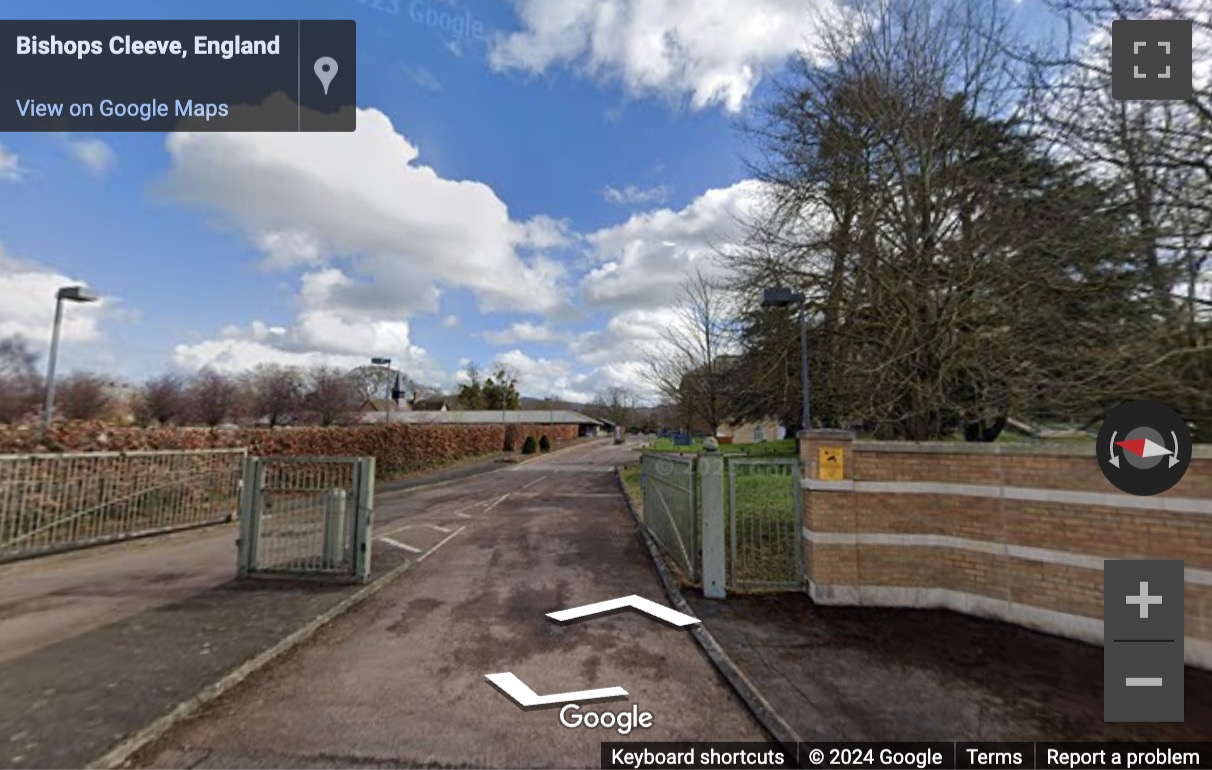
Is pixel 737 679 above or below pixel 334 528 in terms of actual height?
below

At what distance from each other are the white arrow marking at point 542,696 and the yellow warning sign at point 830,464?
3296mm

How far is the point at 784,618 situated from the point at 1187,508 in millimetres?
3466

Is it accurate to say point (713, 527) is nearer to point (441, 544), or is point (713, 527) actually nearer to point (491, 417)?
point (441, 544)

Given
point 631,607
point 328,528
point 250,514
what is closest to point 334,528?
point 328,528

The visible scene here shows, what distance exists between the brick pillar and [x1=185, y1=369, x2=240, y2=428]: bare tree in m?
40.6

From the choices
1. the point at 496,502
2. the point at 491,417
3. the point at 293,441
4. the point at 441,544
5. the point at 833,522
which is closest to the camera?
the point at 833,522

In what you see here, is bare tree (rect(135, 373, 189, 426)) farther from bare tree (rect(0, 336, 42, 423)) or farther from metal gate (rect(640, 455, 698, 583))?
metal gate (rect(640, 455, 698, 583))

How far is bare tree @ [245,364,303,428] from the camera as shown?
1487 inches

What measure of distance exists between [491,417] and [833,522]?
59.6 meters

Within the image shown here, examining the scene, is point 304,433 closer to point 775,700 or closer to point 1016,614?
point 775,700

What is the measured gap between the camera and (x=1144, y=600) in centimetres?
454

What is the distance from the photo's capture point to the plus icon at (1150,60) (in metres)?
5.11

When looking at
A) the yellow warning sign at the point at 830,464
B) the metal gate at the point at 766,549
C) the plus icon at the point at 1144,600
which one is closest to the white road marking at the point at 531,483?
the metal gate at the point at 766,549

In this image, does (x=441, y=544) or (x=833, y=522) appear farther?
(x=441, y=544)
